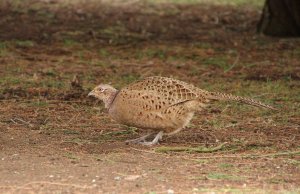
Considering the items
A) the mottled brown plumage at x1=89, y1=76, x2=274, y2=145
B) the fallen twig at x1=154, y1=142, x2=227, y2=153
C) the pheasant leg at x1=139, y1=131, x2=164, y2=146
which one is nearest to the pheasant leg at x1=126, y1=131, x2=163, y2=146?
the pheasant leg at x1=139, y1=131, x2=164, y2=146

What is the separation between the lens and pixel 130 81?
1130 centimetres

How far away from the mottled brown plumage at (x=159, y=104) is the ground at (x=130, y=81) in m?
0.24

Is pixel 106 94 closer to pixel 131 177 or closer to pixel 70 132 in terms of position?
pixel 70 132

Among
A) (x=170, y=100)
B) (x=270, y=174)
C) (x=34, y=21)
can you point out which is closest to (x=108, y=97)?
(x=170, y=100)

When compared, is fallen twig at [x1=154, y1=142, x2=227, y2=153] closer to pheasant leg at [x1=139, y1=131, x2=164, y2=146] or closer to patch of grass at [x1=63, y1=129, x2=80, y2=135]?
pheasant leg at [x1=139, y1=131, x2=164, y2=146]

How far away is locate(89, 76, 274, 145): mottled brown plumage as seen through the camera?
7.64 m

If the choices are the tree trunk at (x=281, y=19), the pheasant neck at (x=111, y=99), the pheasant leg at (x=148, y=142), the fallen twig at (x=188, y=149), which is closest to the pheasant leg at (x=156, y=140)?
the pheasant leg at (x=148, y=142)

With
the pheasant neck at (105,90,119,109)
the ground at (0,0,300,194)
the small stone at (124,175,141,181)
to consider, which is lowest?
the ground at (0,0,300,194)

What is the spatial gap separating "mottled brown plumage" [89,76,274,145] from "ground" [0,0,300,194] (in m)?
0.24

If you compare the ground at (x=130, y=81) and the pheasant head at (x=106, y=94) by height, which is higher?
the pheasant head at (x=106, y=94)

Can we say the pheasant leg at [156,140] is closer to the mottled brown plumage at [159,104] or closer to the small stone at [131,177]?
the mottled brown plumage at [159,104]

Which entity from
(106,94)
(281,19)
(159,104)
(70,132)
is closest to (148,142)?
(159,104)

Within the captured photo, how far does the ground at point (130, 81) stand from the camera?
21.3 ft

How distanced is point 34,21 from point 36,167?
10.3 m
